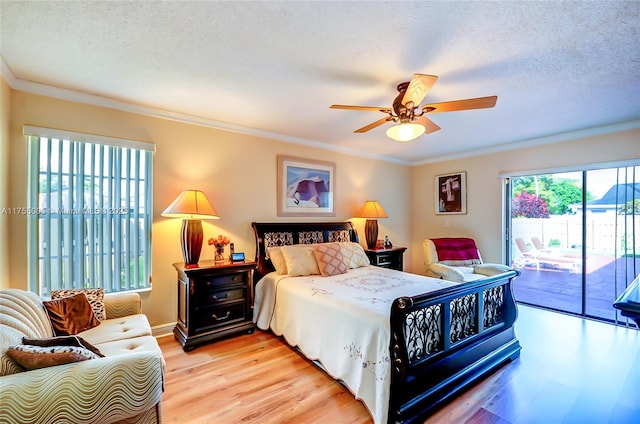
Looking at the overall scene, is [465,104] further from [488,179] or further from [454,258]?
[488,179]

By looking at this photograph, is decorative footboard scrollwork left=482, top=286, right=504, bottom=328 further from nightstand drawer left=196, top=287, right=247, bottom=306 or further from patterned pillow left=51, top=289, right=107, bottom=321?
patterned pillow left=51, top=289, right=107, bottom=321

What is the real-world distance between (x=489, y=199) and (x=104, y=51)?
17.0 ft

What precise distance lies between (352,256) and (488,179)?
280 centimetres

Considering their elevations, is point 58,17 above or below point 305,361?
above

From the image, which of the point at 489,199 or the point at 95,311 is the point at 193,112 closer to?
the point at 95,311

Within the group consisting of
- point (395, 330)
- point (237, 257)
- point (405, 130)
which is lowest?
point (395, 330)

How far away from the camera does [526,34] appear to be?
5.76ft

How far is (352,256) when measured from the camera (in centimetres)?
368

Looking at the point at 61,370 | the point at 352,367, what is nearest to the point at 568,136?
the point at 352,367

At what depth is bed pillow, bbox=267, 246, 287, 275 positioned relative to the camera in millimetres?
3318

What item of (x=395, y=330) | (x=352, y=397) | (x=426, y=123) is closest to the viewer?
(x=395, y=330)

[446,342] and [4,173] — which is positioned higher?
[4,173]

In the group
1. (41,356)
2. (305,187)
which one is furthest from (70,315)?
(305,187)

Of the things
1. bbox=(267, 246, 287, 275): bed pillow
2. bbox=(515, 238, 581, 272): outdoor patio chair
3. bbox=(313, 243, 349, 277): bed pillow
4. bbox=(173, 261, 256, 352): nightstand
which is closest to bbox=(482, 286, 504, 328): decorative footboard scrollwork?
bbox=(313, 243, 349, 277): bed pillow
